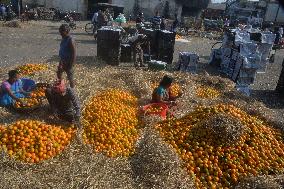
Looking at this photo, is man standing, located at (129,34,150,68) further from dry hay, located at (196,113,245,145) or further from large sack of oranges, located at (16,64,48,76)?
dry hay, located at (196,113,245,145)

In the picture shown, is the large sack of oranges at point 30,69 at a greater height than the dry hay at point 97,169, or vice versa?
the large sack of oranges at point 30,69

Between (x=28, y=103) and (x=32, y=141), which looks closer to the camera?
(x=32, y=141)

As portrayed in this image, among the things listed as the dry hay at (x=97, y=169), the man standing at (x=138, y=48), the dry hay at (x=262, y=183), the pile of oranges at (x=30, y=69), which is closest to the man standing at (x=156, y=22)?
the man standing at (x=138, y=48)

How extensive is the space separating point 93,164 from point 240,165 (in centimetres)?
269

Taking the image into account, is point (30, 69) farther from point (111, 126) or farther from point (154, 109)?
point (111, 126)

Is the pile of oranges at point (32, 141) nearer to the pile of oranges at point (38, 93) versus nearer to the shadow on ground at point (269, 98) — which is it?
the pile of oranges at point (38, 93)

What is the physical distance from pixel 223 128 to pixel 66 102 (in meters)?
3.17

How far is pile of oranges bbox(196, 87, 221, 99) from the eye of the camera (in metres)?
10.4

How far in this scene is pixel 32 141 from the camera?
6066 mm

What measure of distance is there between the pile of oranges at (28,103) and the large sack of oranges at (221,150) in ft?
9.44

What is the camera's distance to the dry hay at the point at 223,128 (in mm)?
6656

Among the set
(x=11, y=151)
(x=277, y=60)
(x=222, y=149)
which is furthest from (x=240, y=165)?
(x=277, y=60)

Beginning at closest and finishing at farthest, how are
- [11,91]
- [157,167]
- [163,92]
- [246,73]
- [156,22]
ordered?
[157,167] → [11,91] → [163,92] → [246,73] → [156,22]

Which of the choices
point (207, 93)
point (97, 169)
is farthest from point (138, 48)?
point (97, 169)
